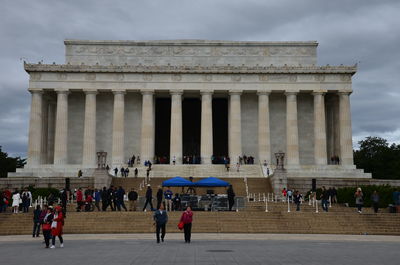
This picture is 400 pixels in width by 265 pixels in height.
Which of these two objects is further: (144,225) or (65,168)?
(65,168)

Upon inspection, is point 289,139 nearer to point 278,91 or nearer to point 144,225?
point 278,91

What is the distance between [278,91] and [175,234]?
40.8 m

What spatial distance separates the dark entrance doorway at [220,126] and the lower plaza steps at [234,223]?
4372 cm

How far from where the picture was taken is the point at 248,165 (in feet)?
207

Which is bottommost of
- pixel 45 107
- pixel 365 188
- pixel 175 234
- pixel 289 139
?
pixel 175 234

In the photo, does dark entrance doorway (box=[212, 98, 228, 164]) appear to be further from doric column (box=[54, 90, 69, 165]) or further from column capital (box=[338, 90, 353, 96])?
doric column (box=[54, 90, 69, 165])

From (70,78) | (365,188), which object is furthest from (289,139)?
(70,78)

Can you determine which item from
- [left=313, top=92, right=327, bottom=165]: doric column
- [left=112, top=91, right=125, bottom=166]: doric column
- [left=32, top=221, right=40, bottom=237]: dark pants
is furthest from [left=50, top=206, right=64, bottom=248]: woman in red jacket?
[left=313, top=92, right=327, bottom=165]: doric column

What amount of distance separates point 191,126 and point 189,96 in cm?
943

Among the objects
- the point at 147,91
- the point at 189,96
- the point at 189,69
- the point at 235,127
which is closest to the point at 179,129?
the point at 147,91

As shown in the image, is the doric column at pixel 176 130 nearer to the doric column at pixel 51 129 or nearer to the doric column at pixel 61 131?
the doric column at pixel 61 131

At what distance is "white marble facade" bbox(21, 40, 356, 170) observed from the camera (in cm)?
6625

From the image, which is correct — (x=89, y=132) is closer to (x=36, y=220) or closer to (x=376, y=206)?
(x=36, y=220)

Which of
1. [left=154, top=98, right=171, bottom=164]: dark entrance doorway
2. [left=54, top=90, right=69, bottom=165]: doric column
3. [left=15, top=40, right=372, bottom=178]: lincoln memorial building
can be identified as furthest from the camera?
[left=154, top=98, right=171, bottom=164]: dark entrance doorway
